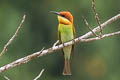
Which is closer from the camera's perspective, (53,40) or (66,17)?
(66,17)

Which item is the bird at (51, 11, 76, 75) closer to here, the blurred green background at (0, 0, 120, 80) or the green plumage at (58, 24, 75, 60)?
the green plumage at (58, 24, 75, 60)

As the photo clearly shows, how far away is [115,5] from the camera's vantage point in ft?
37.7

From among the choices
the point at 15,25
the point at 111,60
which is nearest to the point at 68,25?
the point at 15,25

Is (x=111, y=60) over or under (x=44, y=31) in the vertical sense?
under

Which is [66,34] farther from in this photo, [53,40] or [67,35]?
[53,40]

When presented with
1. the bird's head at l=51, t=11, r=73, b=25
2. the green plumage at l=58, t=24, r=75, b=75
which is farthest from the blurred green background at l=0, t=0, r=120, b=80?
the bird's head at l=51, t=11, r=73, b=25

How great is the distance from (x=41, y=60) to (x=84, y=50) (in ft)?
2.81

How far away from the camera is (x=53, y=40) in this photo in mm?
11656

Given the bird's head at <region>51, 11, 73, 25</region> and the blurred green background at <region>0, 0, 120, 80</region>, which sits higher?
the blurred green background at <region>0, 0, 120, 80</region>

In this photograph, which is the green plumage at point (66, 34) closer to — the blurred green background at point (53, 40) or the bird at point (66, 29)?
the bird at point (66, 29)

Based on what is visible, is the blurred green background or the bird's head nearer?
the bird's head

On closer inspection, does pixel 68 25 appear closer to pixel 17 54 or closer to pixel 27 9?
pixel 17 54

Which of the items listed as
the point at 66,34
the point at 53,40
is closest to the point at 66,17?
the point at 66,34

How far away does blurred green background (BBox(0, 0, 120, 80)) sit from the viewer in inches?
412
